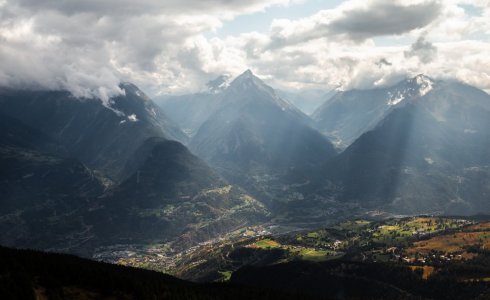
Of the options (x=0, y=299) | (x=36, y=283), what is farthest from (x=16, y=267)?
(x=0, y=299)

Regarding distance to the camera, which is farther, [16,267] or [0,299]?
[16,267]

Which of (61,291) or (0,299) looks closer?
(0,299)

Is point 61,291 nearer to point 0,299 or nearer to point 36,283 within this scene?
point 36,283

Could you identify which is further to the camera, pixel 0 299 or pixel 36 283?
pixel 36 283

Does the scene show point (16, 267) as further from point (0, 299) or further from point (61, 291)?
point (0, 299)

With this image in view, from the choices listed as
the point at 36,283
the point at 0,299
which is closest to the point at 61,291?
the point at 36,283
